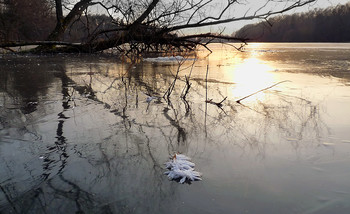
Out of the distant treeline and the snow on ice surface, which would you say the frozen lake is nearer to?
the snow on ice surface

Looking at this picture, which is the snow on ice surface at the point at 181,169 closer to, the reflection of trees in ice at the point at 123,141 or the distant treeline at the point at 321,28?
the reflection of trees in ice at the point at 123,141

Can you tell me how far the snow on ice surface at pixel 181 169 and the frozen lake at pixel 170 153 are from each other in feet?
0.17

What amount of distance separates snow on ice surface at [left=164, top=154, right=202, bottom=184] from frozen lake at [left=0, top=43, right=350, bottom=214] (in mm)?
53

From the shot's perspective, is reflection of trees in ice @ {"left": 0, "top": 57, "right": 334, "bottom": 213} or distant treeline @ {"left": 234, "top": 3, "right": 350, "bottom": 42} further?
distant treeline @ {"left": 234, "top": 3, "right": 350, "bottom": 42}

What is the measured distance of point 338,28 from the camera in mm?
70375

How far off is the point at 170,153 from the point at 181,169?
359 mm

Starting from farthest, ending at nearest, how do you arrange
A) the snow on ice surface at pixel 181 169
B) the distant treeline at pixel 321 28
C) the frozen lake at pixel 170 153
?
the distant treeline at pixel 321 28, the snow on ice surface at pixel 181 169, the frozen lake at pixel 170 153

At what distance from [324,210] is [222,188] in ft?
1.98

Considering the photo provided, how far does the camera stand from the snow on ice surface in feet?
6.58

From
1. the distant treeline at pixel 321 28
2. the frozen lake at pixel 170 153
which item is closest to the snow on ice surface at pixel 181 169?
the frozen lake at pixel 170 153

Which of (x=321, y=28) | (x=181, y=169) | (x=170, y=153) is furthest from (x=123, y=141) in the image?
(x=321, y=28)

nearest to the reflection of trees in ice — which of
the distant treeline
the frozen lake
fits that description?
the frozen lake

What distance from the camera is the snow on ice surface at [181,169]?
201 cm

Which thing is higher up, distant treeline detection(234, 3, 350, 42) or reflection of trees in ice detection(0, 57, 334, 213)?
distant treeline detection(234, 3, 350, 42)
